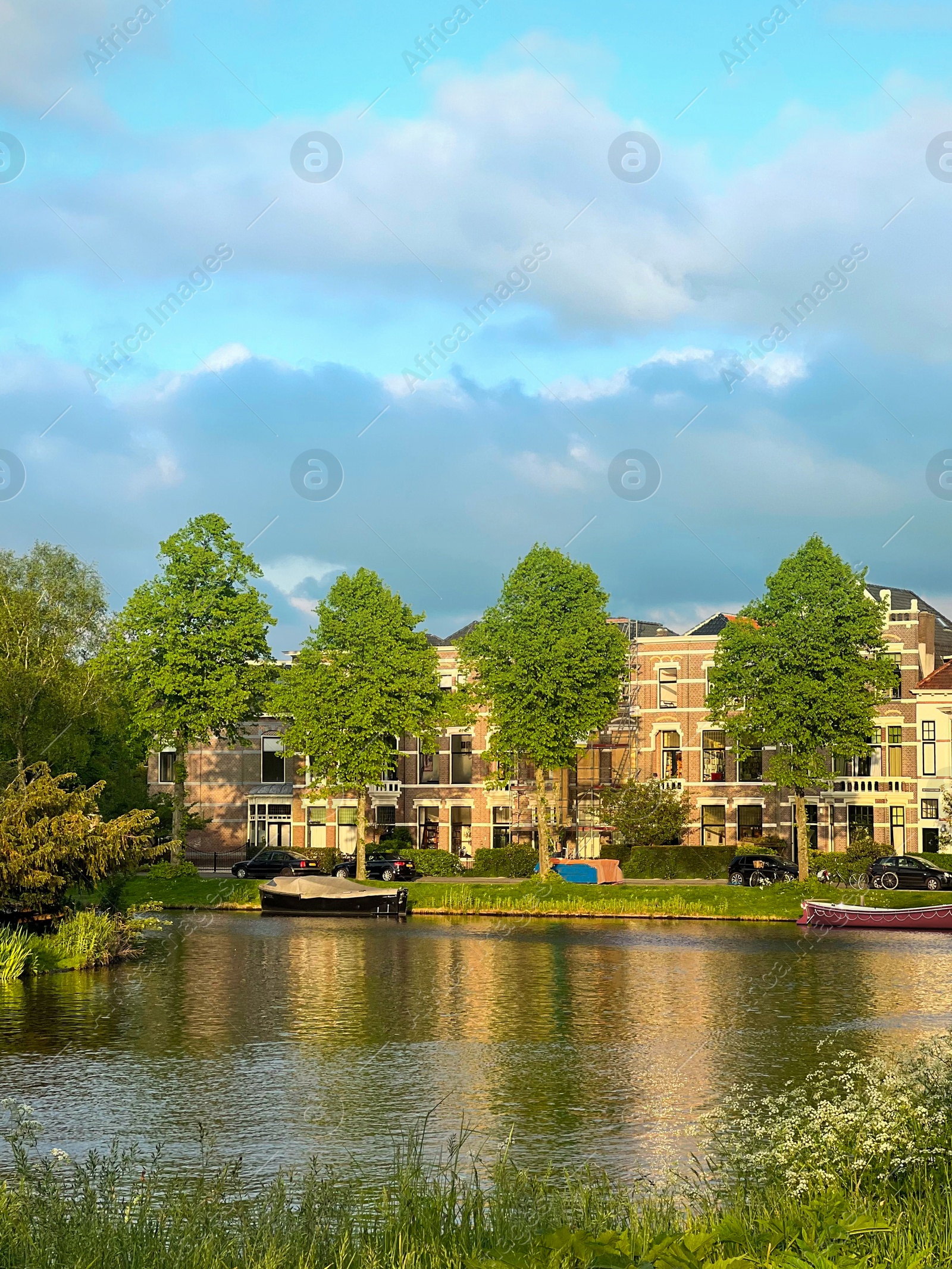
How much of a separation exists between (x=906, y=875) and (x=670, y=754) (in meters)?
20.4

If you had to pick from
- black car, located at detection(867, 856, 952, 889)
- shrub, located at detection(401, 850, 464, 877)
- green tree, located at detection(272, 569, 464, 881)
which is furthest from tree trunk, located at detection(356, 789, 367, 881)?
black car, located at detection(867, 856, 952, 889)

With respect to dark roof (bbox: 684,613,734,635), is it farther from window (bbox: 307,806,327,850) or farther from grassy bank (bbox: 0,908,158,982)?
grassy bank (bbox: 0,908,158,982)

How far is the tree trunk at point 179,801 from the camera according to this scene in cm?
6400

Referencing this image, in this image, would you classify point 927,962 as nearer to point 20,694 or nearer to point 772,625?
point 772,625

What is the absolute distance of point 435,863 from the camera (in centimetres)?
7419

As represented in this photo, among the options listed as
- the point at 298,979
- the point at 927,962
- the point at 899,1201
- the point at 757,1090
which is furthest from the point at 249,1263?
the point at 927,962

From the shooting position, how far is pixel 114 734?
65062 millimetres

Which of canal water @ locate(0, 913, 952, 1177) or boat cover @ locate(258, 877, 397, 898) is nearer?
canal water @ locate(0, 913, 952, 1177)

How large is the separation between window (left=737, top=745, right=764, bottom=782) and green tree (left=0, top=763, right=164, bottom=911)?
47.0 meters

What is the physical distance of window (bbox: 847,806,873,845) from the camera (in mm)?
77188

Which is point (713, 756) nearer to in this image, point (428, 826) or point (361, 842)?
point (428, 826)

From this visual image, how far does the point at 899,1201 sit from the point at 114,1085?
14.2 metres

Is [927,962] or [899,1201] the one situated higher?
[899,1201]

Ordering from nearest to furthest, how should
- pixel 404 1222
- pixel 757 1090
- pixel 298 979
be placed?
pixel 404 1222 → pixel 757 1090 → pixel 298 979
